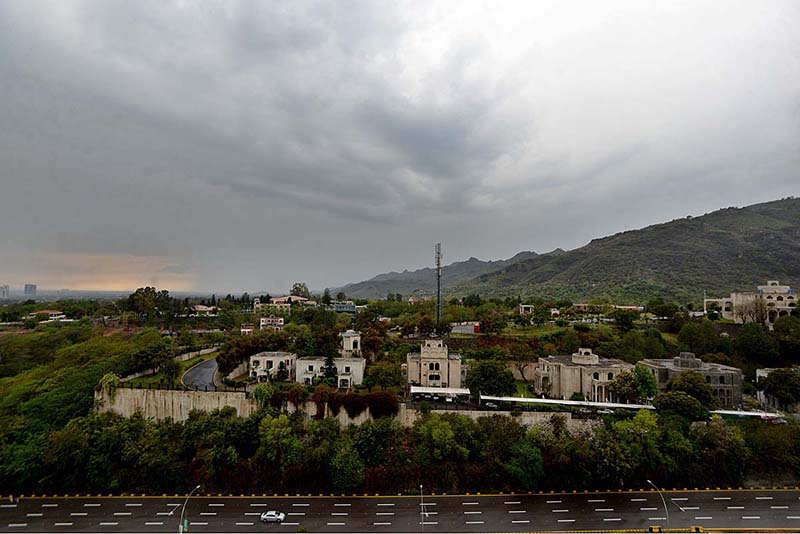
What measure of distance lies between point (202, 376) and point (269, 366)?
288 inches

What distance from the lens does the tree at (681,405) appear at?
32.9m

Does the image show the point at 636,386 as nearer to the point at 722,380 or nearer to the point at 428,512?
the point at 722,380

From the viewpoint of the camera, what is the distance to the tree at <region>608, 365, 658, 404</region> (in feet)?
114

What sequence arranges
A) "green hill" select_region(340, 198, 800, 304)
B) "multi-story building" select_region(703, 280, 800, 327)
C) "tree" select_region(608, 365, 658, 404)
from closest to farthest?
"tree" select_region(608, 365, 658, 404)
"multi-story building" select_region(703, 280, 800, 327)
"green hill" select_region(340, 198, 800, 304)

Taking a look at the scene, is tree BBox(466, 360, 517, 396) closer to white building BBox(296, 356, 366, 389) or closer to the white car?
white building BBox(296, 356, 366, 389)

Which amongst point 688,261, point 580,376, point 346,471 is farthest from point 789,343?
point 688,261

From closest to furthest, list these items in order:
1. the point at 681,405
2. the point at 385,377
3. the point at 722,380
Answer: the point at 681,405
the point at 385,377
the point at 722,380

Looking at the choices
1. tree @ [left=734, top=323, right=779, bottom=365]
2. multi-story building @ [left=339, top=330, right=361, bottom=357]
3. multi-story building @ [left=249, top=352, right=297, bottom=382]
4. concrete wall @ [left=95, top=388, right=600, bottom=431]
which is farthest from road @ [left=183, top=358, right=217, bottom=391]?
tree @ [left=734, top=323, right=779, bottom=365]

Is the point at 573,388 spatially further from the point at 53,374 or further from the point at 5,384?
the point at 5,384

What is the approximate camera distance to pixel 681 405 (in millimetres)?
33062

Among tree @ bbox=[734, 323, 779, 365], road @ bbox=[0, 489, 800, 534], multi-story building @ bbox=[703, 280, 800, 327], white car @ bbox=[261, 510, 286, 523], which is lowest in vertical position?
road @ bbox=[0, 489, 800, 534]

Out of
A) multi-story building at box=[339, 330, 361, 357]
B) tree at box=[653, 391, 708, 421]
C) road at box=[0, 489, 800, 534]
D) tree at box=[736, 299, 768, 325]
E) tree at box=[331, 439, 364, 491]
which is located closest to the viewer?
road at box=[0, 489, 800, 534]

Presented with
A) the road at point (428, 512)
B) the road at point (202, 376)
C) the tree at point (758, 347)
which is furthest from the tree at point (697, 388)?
the road at point (202, 376)

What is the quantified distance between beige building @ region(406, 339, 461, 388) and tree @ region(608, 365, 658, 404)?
14320 mm
